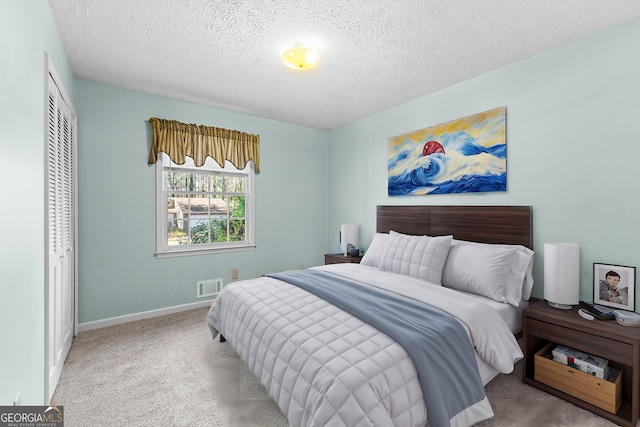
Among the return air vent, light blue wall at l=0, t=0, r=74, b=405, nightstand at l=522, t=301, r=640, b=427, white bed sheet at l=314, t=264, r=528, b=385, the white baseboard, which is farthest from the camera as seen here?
the return air vent

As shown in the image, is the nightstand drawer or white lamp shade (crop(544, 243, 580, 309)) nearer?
the nightstand drawer

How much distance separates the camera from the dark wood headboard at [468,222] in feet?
8.32

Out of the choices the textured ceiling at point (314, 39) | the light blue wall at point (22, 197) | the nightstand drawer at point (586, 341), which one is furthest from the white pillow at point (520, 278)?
the light blue wall at point (22, 197)

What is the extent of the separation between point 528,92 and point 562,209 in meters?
1.05

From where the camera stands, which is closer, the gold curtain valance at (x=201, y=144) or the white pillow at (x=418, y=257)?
the white pillow at (x=418, y=257)

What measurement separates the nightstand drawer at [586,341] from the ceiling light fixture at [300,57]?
2535 mm

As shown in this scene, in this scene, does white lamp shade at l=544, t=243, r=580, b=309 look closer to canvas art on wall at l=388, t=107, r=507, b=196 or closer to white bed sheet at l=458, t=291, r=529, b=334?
white bed sheet at l=458, t=291, r=529, b=334

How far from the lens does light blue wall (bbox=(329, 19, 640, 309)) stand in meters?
2.03

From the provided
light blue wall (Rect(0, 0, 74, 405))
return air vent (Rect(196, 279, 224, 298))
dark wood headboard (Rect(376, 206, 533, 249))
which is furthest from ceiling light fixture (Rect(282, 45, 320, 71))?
return air vent (Rect(196, 279, 224, 298))

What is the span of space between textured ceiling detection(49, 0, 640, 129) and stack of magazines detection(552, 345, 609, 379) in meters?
2.31

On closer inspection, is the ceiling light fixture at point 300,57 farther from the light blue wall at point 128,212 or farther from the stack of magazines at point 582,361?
the stack of magazines at point 582,361

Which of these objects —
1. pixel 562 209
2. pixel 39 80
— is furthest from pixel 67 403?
pixel 562 209

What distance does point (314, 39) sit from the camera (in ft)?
7.38

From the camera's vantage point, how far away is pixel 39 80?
166 centimetres
